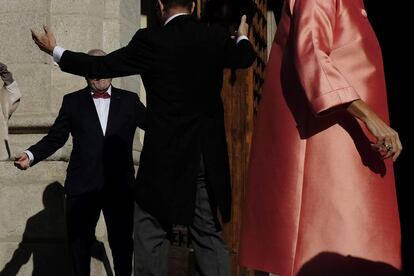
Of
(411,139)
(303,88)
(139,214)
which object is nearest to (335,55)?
(303,88)

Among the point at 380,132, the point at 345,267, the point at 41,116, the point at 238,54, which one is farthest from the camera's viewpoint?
the point at 41,116

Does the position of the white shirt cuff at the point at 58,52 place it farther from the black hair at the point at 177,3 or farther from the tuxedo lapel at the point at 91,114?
the tuxedo lapel at the point at 91,114

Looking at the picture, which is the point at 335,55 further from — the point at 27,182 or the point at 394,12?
the point at 394,12

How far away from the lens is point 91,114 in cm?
582

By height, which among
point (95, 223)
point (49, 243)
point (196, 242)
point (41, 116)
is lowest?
point (49, 243)

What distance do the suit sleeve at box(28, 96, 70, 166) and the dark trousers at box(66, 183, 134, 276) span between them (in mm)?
374

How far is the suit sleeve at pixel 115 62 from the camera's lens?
12.7ft

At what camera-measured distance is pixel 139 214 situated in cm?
396

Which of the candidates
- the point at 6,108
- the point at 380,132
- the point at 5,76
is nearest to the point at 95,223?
the point at 6,108

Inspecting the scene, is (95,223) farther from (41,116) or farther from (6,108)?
(41,116)

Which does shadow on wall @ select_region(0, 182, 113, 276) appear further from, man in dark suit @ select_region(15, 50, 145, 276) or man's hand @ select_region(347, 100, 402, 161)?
man's hand @ select_region(347, 100, 402, 161)

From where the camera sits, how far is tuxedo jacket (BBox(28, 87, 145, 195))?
5.71 metres

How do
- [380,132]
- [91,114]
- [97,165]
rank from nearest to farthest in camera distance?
[380,132], [97,165], [91,114]

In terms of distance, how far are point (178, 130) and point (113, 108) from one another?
2.04 m
